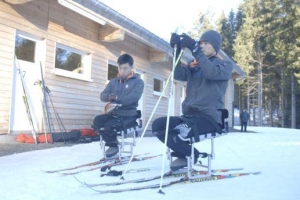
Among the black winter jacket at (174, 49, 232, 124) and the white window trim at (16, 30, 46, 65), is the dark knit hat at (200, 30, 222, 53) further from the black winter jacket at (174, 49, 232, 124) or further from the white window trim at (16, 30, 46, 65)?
the white window trim at (16, 30, 46, 65)

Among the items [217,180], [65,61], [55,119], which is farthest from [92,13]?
[217,180]

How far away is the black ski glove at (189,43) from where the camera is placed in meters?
3.26

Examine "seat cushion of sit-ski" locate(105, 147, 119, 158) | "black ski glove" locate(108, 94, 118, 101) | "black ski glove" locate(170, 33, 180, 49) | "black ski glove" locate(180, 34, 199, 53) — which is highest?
"black ski glove" locate(170, 33, 180, 49)

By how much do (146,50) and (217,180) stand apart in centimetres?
816

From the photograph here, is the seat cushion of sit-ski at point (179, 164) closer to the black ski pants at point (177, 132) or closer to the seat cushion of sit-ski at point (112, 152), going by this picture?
the black ski pants at point (177, 132)

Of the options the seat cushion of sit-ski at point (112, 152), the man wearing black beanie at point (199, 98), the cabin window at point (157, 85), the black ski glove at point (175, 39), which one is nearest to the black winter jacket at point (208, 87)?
the man wearing black beanie at point (199, 98)

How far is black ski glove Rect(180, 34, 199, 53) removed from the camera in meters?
3.26

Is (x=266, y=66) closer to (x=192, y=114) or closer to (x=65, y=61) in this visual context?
(x=65, y=61)

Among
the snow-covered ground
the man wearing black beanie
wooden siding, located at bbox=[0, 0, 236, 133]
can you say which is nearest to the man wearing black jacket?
the snow-covered ground

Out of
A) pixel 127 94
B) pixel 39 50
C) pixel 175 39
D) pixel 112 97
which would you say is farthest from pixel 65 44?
pixel 175 39

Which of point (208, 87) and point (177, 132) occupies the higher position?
point (208, 87)

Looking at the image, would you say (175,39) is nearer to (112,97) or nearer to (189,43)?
(189,43)

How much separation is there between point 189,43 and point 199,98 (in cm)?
58

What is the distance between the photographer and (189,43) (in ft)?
10.9
